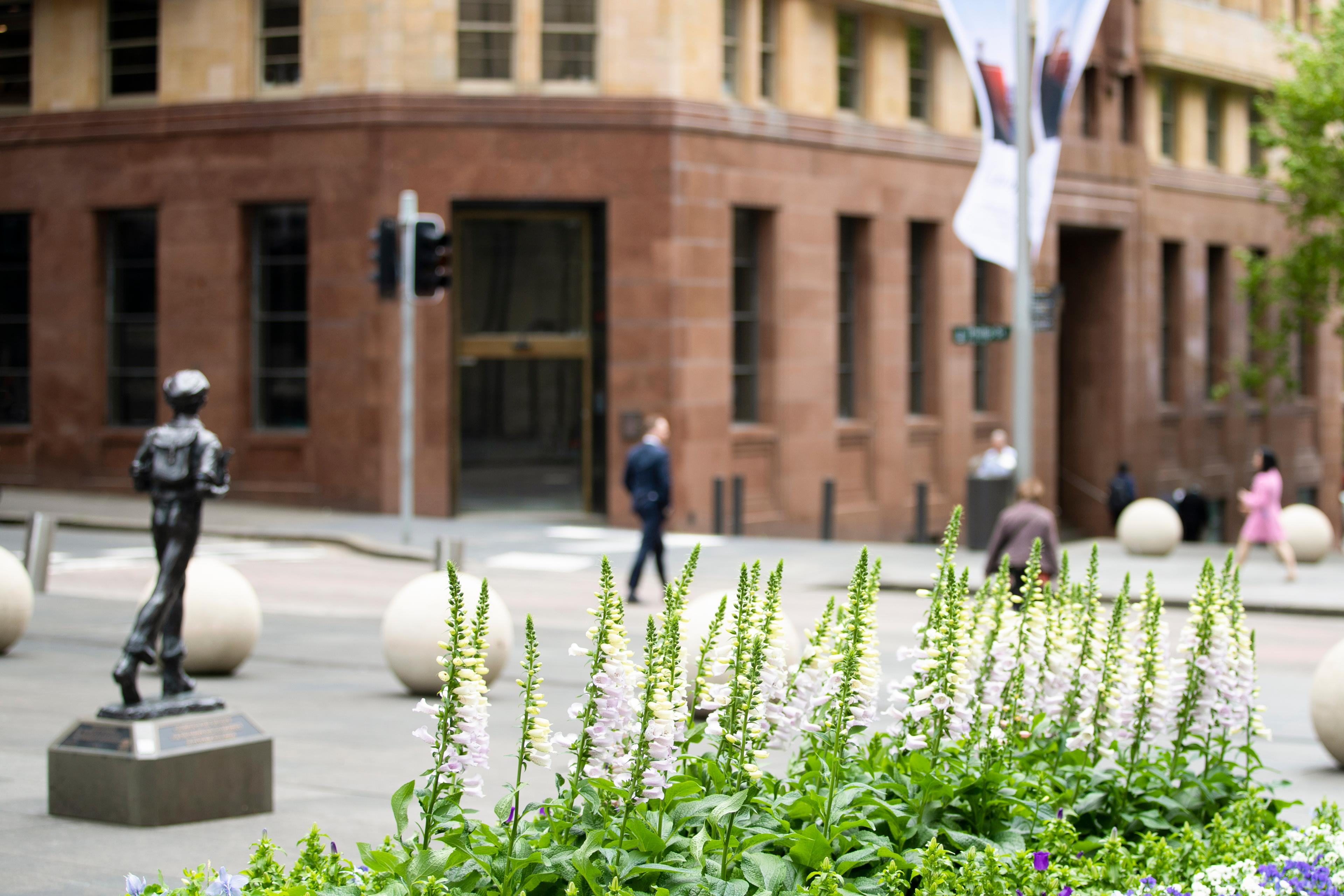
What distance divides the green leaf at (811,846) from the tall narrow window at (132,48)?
26294mm

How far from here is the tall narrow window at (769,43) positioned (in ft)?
98.6

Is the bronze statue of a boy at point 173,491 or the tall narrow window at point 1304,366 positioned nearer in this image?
the bronze statue of a boy at point 173,491

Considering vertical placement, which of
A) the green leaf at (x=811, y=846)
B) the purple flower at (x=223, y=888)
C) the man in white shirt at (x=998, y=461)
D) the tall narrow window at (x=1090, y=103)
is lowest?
the purple flower at (x=223, y=888)

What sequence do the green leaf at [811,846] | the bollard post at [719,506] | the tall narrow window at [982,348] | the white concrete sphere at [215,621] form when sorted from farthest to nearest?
1. the tall narrow window at [982,348]
2. the bollard post at [719,506]
3. the white concrete sphere at [215,621]
4. the green leaf at [811,846]

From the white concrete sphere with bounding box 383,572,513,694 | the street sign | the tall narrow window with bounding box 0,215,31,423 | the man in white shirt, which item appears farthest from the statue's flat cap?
the tall narrow window with bounding box 0,215,31,423

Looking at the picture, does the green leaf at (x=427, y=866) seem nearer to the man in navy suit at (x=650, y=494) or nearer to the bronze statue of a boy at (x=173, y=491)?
the bronze statue of a boy at (x=173, y=491)

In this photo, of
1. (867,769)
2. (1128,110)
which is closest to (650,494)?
(867,769)

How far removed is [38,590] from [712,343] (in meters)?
12.9

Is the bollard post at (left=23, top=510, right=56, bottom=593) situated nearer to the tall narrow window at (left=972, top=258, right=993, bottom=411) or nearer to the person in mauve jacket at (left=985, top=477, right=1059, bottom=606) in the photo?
the person in mauve jacket at (left=985, top=477, right=1059, bottom=606)

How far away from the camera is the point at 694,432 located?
1101 inches

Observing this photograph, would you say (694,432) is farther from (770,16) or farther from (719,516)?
(770,16)

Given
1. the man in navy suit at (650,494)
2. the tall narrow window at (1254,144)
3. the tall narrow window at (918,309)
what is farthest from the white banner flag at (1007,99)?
the tall narrow window at (1254,144)

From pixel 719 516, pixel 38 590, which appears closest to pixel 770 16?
pixel 719 516

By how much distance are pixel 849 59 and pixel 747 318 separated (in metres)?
5.51
